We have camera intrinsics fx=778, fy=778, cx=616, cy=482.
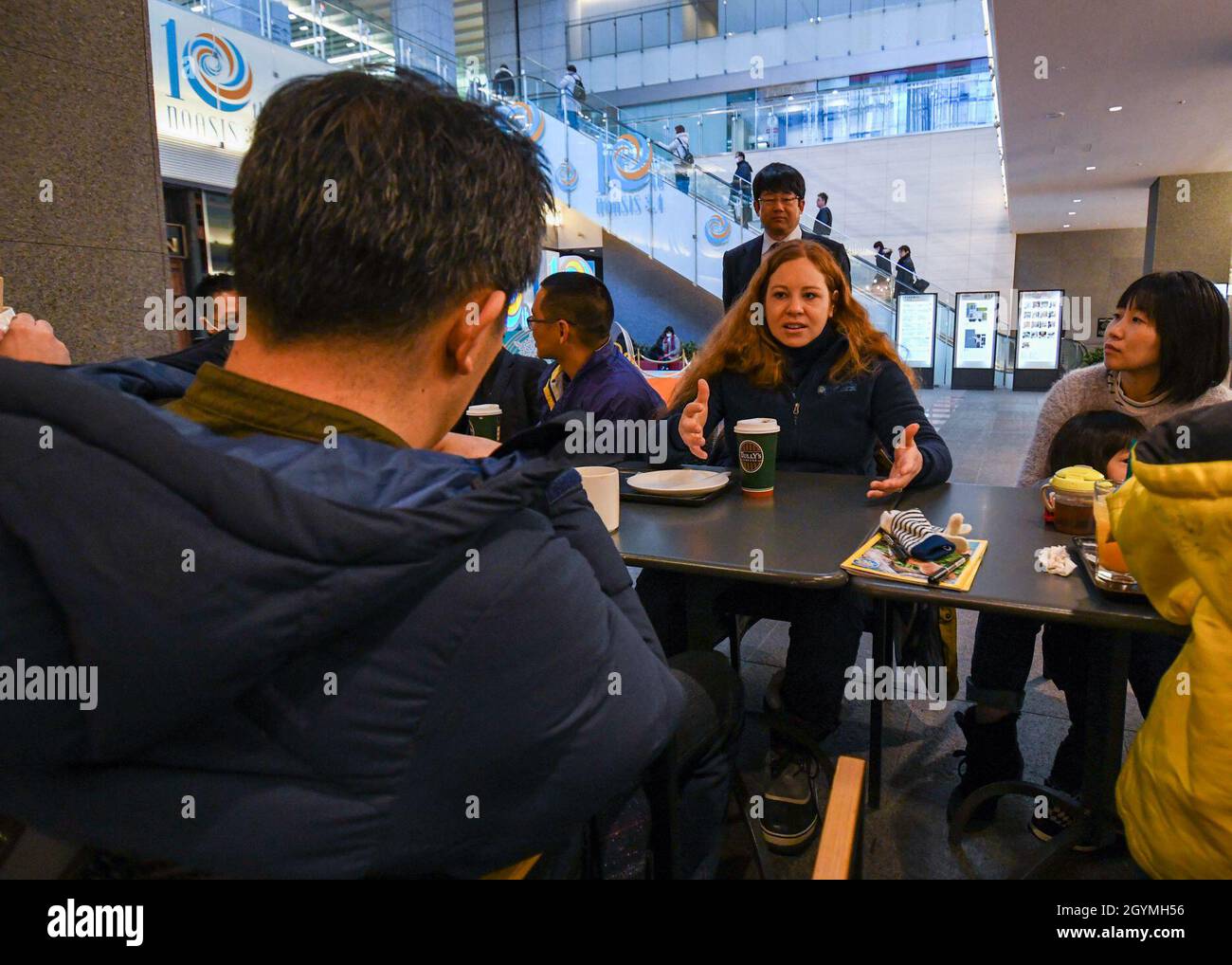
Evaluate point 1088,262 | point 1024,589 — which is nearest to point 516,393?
point 1024,589

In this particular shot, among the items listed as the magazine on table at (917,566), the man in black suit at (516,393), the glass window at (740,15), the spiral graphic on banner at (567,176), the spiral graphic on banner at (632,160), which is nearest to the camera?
the magazine on table at (917,566)

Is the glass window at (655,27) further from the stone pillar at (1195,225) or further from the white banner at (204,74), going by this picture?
the white banner at (204,74)

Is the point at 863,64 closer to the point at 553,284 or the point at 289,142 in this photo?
the point at 553,284

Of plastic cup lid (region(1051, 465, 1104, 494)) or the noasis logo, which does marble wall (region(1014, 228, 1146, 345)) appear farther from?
plastic cup lid (region(1051, 465, 1104, 494))

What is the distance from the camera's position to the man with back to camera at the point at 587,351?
8.73ft

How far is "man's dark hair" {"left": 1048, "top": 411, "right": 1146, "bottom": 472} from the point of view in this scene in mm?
1943

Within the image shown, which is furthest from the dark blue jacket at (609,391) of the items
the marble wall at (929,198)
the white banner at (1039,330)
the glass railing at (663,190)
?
the marble wall at (929,198)

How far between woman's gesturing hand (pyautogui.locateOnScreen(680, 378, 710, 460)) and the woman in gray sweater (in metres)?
0.87

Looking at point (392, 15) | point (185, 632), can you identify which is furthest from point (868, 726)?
point (392, 15)

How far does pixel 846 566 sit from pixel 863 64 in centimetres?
1969

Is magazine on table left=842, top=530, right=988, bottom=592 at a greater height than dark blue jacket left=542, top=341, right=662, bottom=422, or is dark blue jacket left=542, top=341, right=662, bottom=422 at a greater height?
dark blue jacket left=542, top=341, right=662, bottom=422

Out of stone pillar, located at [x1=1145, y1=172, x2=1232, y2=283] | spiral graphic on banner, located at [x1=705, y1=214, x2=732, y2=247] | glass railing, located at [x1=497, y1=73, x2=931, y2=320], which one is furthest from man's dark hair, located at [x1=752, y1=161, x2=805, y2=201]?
spiral graphic on banner, located at [x1=705, y1=214, x2=732, y2=247]

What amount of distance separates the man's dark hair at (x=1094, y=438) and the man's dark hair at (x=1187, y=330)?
0.77 feet
